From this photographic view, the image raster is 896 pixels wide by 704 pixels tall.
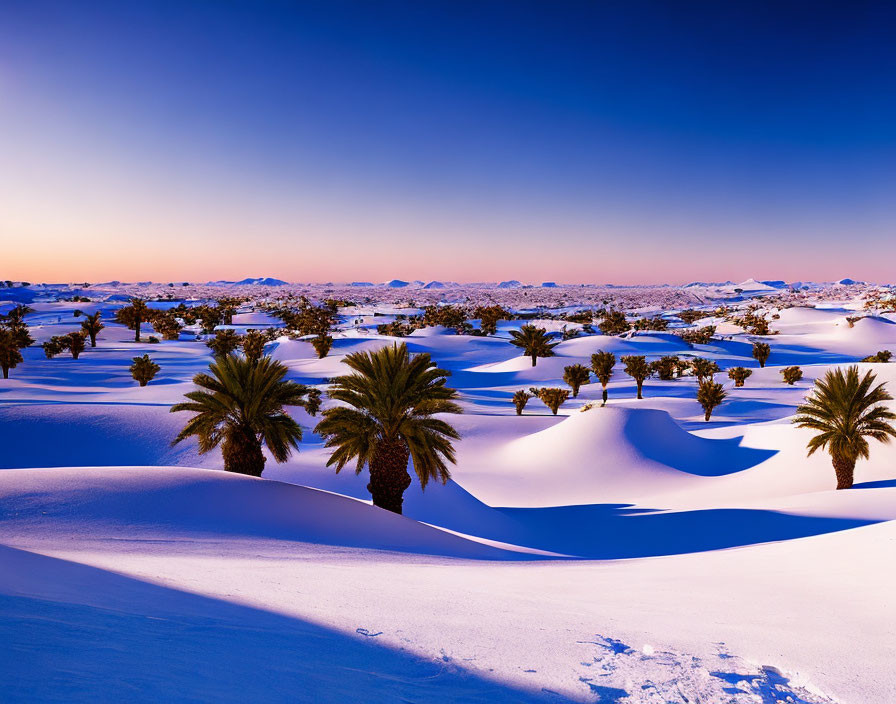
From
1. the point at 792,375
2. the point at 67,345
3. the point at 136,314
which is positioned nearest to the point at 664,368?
the point at 792,375

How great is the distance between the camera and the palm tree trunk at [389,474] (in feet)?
46.3

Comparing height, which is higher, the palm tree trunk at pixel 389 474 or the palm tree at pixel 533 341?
the palm tree at pixel 533 341

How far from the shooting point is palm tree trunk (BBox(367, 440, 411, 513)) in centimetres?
1410

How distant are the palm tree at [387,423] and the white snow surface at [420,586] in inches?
82.1

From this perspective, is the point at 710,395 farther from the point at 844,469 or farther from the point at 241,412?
the point at 241,412

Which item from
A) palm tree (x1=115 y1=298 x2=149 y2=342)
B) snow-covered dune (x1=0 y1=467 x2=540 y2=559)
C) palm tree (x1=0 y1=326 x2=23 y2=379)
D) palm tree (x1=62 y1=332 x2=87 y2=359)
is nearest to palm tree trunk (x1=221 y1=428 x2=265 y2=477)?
snow-covered dune (x1=0 y1=467 x2=540 y2=559)

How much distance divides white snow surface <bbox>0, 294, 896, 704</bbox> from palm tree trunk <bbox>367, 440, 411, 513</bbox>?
194cm

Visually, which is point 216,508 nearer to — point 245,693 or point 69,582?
point 69,582

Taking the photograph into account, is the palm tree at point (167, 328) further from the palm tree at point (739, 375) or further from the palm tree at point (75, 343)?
the palm tree at point (739, 375)

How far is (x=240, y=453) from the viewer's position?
14.4 m

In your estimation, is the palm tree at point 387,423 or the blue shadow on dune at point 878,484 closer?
the palm tree at point 387,423

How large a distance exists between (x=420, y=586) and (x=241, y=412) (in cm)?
962

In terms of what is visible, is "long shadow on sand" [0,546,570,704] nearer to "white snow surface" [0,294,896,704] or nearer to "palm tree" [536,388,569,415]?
"white snow surface" [0,294,896,704]

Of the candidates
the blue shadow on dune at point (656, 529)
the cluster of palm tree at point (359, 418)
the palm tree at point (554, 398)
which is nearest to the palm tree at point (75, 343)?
the palm tree at point (554, 398)
